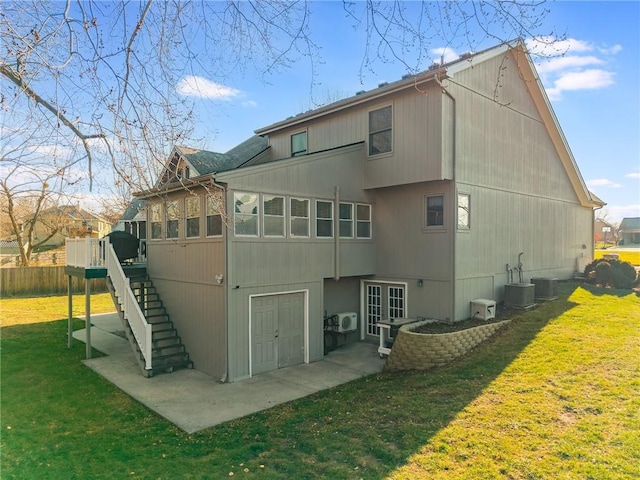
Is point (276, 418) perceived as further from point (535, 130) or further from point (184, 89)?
point (535, 130)

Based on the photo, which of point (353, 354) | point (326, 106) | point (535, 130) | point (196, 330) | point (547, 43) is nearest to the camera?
point (547, 43)

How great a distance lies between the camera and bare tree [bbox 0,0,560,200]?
13.9 feet

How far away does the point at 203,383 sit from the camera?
964cm

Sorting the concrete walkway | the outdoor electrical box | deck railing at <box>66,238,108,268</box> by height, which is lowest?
the concrete walkway

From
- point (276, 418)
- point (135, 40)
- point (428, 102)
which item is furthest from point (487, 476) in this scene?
point (428, 102)

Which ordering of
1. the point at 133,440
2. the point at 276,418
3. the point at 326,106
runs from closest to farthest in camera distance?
the point at 133,440 < the point at 276,418 < the point at 326,106

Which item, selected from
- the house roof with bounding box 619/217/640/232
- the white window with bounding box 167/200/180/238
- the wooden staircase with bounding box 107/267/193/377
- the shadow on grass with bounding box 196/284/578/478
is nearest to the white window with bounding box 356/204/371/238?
the shadow on grass with bounding box 196/284/578/478

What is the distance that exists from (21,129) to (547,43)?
637 centimetres

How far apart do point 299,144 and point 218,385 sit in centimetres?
919

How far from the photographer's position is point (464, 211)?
462 inches

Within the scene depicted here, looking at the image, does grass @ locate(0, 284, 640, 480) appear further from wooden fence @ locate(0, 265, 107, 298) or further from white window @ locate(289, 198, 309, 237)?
wooden fence @ locate(0, 265, 107, 298)

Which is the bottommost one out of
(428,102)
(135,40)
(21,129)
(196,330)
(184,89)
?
(196,330)

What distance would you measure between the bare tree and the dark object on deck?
9284mm

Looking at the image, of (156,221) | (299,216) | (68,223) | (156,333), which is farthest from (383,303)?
(68,223)
